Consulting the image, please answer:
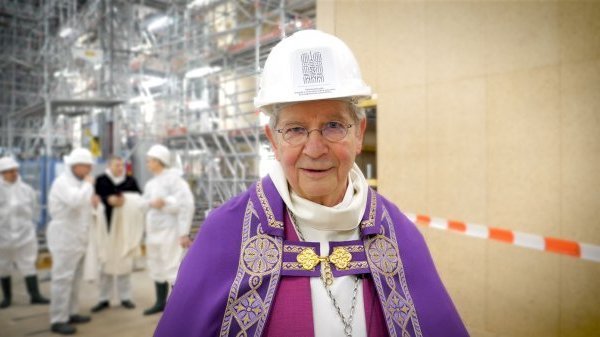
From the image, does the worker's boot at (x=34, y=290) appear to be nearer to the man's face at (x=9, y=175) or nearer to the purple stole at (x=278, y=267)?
the man's face at (x=9, y=175)

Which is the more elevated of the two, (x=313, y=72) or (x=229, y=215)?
(x=313, y=72)

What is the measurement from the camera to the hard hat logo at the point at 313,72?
45.6 inches

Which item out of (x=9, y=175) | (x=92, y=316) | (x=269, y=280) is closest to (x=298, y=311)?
(x=269, y=280)

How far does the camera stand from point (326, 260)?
1227 millimetres

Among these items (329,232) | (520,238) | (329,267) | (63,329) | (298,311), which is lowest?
(63,329)

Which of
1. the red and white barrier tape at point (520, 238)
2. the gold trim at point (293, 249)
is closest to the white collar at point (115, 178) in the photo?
the red and white barrier tape at point (520, 238)

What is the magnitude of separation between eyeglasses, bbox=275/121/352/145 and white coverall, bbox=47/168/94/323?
3.47 m

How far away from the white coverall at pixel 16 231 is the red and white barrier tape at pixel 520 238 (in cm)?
473

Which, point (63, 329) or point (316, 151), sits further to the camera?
point (63, 329)

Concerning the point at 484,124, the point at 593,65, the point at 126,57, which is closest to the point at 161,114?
the point at 126,57

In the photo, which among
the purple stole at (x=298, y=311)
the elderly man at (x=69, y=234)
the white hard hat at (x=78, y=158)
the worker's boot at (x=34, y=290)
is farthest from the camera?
the worker's boot at (x=34, y=290)

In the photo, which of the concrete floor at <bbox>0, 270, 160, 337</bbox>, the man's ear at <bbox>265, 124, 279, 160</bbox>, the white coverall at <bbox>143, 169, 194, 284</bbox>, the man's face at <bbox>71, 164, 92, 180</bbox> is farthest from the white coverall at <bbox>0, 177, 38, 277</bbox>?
the man's ear at <bbox>265, 124, 279, 160</bbox>

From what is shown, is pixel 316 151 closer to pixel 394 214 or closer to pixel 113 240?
pixel 394 214

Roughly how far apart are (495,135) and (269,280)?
7.61 feet
